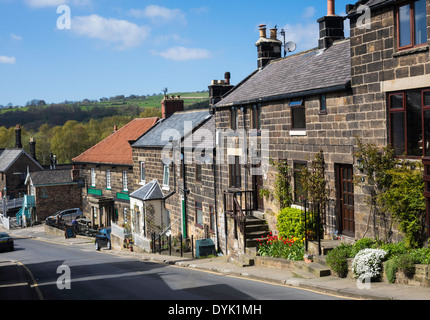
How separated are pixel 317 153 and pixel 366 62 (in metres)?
3.86

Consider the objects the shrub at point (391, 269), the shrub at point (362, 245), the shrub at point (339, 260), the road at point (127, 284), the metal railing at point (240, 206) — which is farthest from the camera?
the metal railing at point (240, 206)

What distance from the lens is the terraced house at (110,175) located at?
4038 centimetres

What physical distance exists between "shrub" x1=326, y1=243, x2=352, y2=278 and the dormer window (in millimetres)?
6265

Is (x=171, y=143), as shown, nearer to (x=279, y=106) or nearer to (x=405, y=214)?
(x=279, y=106)

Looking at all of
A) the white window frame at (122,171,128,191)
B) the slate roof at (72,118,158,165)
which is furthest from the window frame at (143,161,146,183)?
the white window frame at (122,171,128,191)

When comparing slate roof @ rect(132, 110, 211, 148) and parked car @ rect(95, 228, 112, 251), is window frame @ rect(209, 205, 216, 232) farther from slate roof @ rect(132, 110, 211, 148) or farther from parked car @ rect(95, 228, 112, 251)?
parked car @ rect(95, 228, 112, 251)

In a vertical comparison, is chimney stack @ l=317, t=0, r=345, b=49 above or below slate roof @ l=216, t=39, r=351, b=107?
above

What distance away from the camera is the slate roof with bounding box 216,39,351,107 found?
690 inches

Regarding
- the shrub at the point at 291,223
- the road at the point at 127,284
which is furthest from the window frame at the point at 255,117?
the road at the point at 127,284

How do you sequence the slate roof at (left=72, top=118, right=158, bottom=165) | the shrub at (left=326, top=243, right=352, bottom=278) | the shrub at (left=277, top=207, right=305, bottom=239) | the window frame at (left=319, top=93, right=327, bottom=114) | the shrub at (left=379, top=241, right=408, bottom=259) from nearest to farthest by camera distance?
the shrub at (left=379, top=241, right=408, bottom=259) < the shrub at (left=326, top=243, right=352, bottom=278) < the window frame at (left=319, top=93, right=327, bottom=114) < the shrub at (left=277, top=207, right=305, bottom=239) < the slate roof at (left=72, top=118, right=158, bottom=165)

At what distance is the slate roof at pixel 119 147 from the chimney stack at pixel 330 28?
73.5 ft

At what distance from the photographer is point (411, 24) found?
45.3 feet
